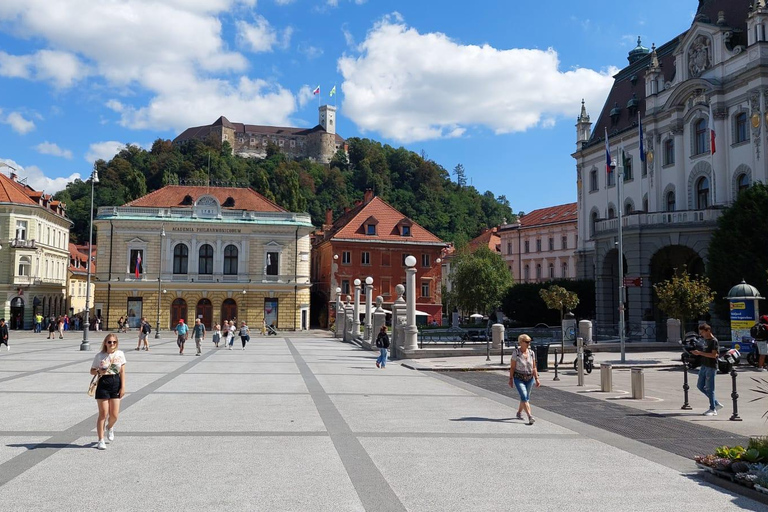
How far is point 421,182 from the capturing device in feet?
428

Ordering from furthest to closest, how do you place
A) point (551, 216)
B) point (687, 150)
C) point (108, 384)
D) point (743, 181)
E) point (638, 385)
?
point (551, 216)
point (687, 150)
point (743, 181)
point (638, 385)
point (108, 384)

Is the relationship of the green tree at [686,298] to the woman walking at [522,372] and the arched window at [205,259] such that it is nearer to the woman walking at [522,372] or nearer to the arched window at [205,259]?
the woman walking at [522,372]

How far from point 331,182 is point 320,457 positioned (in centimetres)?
13465

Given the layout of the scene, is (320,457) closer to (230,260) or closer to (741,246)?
(741,246)

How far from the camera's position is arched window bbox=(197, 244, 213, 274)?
5822cm

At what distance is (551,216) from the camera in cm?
8206

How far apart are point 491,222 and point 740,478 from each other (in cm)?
11646

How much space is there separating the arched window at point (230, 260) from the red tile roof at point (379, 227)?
9.26 metres

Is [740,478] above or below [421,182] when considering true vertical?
below

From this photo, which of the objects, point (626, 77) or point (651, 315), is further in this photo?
point (626, 77)

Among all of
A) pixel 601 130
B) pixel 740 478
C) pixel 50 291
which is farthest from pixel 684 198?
pixel 50 291

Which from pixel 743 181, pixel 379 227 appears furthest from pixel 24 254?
pixel 743 181

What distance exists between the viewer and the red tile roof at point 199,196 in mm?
59344

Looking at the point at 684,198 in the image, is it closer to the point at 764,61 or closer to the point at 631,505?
the point at 764,61
